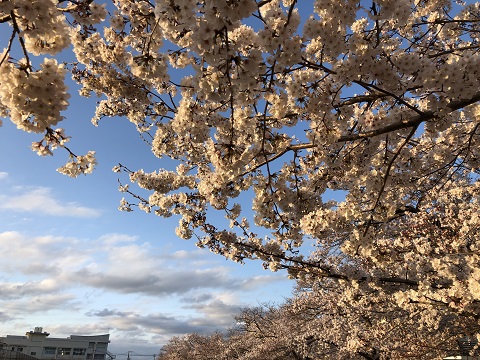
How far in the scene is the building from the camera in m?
75.0

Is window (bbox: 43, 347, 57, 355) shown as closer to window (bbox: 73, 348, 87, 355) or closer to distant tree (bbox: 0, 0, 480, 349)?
window (bbox: 73, 348, 87, 355)

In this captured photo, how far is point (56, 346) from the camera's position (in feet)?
255

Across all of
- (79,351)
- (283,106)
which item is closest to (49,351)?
(79,351)

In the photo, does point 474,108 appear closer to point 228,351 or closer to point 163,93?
point 163,93

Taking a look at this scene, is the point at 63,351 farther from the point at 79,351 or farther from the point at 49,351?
the point at 79,351

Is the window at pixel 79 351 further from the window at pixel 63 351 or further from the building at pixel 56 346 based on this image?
the window at pixel 63 351

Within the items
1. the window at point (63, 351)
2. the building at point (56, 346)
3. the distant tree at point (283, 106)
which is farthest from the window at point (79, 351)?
the distant tree at point (283, 106)

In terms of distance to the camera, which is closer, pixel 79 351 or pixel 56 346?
pixel 56 346

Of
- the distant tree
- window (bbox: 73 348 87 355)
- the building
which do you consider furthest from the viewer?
window (bbox: 73 348 87 355)

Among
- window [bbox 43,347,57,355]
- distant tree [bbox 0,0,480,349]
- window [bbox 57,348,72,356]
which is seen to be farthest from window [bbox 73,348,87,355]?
distant tree [bbox 0,0,480,349]

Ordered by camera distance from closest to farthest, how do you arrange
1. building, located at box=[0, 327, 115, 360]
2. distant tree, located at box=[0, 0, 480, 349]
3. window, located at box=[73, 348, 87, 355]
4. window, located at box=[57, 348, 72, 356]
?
distant tree, located at box=[0, 0, 480, 349] < building, located at box=[0, 327, 115, 360] < window, located at box=[57, 348, 72, 356] < window, located at box=[73, 348, 87, 355]

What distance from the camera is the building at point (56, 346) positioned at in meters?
75.0

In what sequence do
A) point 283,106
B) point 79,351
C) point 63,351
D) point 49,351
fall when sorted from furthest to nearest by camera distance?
point 79,351, point 63,351, point 49,351, point 283,106

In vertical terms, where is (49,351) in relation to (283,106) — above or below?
below
